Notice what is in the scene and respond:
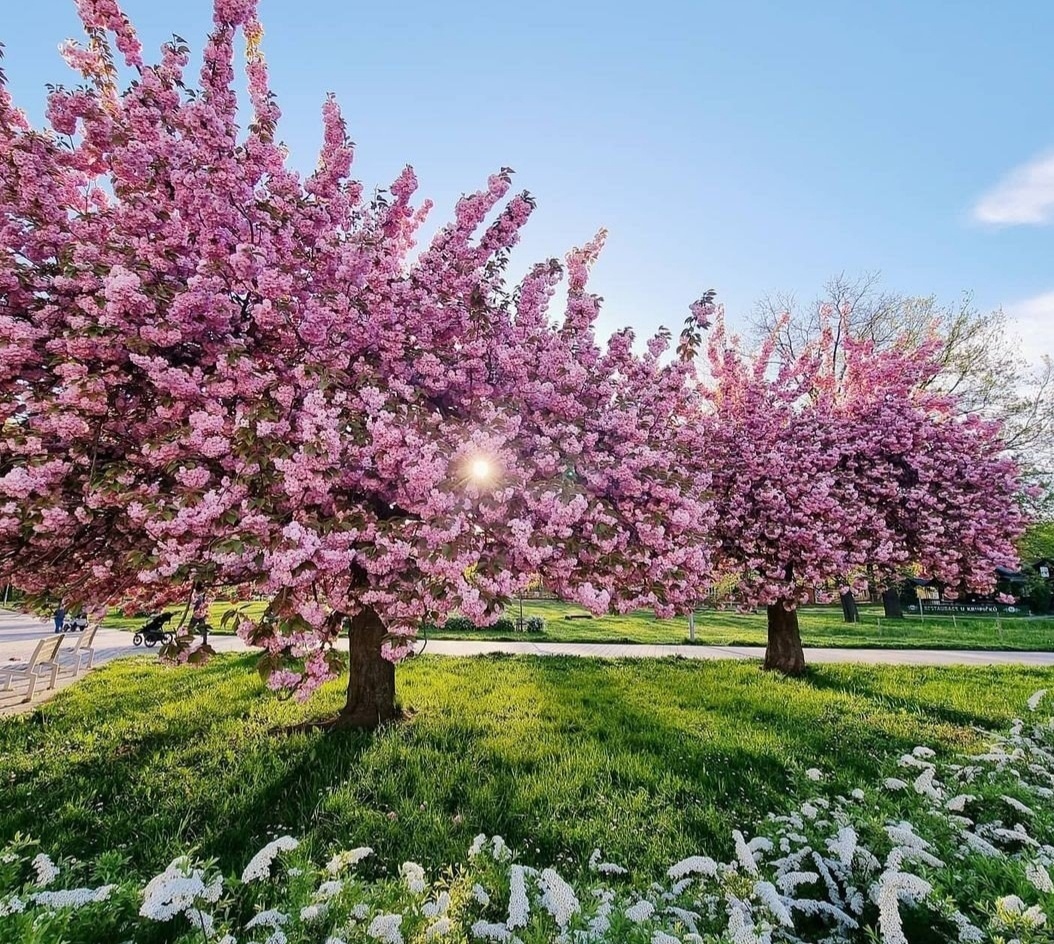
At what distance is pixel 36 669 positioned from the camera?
35.5 feet

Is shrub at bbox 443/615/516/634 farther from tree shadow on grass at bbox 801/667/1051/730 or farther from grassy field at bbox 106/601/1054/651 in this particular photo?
tree shadow on grass at bbox 801/667/1051/730

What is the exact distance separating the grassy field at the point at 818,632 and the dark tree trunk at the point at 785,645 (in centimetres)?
705

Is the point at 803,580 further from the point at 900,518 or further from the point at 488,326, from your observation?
the point at 488,326

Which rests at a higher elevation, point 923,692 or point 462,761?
point 923,692

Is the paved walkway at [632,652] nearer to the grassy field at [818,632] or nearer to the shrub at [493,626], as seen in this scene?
the grassy field at [818,632]

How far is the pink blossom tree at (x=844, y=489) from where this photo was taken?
33.6 ft

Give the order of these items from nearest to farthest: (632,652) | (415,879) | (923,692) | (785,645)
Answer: (415,879), (923,692), (785,645), (632,652)

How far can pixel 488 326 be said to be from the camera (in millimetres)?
5758

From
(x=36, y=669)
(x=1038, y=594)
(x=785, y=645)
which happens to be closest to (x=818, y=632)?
(x=785, y=645)

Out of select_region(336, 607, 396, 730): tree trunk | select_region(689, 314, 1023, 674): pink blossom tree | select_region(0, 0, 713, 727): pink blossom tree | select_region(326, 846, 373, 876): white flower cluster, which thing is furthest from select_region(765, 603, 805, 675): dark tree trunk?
select_region(326, 846, 373, 876): white flower cluster

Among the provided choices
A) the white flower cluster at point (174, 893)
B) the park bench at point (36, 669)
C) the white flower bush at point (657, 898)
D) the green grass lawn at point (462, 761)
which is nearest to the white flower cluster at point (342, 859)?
the white flower bush at point (657, 898)

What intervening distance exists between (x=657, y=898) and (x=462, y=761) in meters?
3.60

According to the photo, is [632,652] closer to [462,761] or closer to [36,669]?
[462,761]

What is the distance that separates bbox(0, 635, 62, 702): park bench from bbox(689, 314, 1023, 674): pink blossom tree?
11.6 metres
